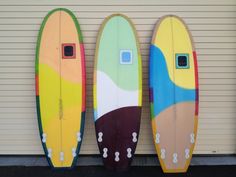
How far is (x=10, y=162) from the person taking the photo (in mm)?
4191

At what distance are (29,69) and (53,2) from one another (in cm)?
99

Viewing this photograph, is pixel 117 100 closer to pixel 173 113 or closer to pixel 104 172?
pixel 173 113

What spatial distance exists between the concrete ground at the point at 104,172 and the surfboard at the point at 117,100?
130mm

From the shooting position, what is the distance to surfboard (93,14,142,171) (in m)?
3.85

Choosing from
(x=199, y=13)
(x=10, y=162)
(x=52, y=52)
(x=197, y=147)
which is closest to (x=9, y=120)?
(x=10, y=162)

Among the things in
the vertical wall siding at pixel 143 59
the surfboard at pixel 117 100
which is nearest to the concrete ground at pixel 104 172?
the surfboard at pixel 117 100

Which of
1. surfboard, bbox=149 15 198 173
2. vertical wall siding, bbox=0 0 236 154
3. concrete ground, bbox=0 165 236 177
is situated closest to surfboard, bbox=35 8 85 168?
concrete ground, bbox=0 165 236 177

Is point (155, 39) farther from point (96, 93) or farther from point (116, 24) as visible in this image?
point (96, 93)

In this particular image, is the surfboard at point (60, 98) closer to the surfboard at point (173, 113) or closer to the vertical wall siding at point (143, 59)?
the vertical wall siding at point (143, 59)

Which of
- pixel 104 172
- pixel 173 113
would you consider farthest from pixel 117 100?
pixel 104 172

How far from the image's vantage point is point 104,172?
12.6ft

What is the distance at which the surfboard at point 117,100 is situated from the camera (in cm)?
385

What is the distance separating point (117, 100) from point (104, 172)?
0.94 meters

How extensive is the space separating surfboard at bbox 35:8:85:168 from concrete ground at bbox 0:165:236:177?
0.48 ft
